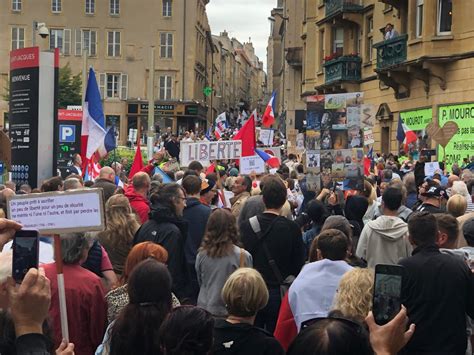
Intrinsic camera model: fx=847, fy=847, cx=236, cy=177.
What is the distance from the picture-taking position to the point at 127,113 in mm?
69375

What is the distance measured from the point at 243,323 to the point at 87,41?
67.9 metres

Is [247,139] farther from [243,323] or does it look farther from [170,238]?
[243,323]

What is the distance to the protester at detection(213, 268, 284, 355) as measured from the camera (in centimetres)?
461

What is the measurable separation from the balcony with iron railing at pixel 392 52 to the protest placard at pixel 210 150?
1646 centimetres

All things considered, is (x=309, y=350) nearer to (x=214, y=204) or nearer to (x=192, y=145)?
(x=214, y=204)

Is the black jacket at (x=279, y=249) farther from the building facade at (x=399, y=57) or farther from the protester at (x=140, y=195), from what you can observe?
the building facade at (x=399, y=57)

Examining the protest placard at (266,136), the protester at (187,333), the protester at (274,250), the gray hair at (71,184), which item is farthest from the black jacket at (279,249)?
the protest placard at (266,136)

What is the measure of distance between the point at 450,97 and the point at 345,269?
22920 mm

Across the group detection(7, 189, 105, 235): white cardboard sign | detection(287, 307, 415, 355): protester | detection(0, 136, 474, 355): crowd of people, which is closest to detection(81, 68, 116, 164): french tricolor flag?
detection(0, 136, 474, 355): crowd of people

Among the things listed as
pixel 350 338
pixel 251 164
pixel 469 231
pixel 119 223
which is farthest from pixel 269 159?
pixel 350 338

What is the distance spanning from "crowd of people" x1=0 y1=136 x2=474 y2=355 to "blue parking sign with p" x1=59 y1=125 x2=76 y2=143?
14.8 meters

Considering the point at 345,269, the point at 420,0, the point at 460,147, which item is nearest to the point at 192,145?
the point at 345,269

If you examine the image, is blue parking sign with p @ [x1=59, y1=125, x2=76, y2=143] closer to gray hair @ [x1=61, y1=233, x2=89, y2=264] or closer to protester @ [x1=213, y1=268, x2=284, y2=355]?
gray hair @ [x1=61, y1=233, x2=89, y2=264]

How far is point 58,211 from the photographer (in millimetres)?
5035
